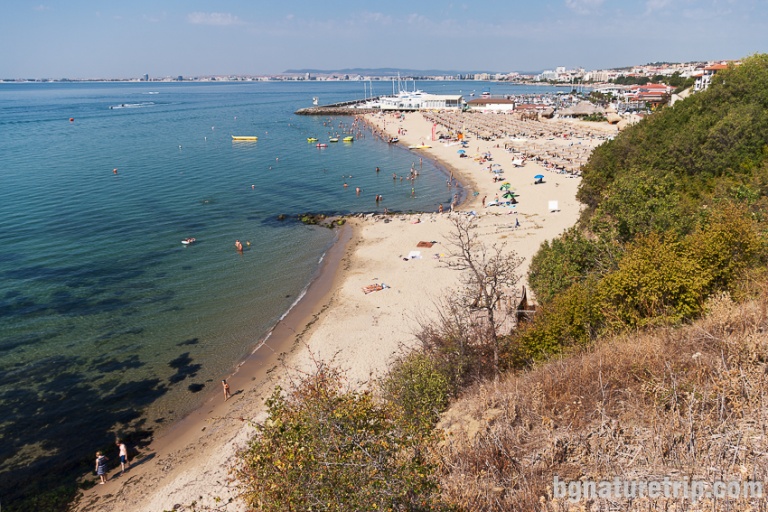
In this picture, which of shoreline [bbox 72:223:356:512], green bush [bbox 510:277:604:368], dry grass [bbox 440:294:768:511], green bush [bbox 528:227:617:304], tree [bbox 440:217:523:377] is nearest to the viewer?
dry grass [bbox 440:294:768:511]

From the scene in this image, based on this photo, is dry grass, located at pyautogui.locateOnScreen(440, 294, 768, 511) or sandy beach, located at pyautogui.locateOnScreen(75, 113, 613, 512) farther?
sandy beach, located at pyautogui.locateOnScreen(75, 113, 613, 512)

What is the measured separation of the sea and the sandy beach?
4.68 ft

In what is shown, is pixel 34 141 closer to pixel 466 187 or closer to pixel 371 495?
pixel 466 187

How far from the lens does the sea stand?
1897cm

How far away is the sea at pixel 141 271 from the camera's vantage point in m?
19.0

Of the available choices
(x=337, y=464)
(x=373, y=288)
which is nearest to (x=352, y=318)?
(x=373, y=288)

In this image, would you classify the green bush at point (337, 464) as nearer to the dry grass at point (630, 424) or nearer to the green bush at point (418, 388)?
the dry grass at point (630, 424)

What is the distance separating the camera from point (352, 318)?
25344mm

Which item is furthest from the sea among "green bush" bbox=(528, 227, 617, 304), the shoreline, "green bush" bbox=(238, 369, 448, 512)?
"green bush" bbox=(528, 227, 617, 304)

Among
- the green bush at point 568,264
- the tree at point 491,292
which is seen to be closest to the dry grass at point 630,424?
the tree at point 491,292

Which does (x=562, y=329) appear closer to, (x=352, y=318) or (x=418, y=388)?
(x=418, y=388)

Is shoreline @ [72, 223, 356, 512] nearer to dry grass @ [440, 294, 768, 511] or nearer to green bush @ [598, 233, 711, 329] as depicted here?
dry grass @ [440, 294, 768, 511]

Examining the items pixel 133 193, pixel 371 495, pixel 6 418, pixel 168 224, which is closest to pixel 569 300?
pixel 371 495

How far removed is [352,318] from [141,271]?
660 inches
